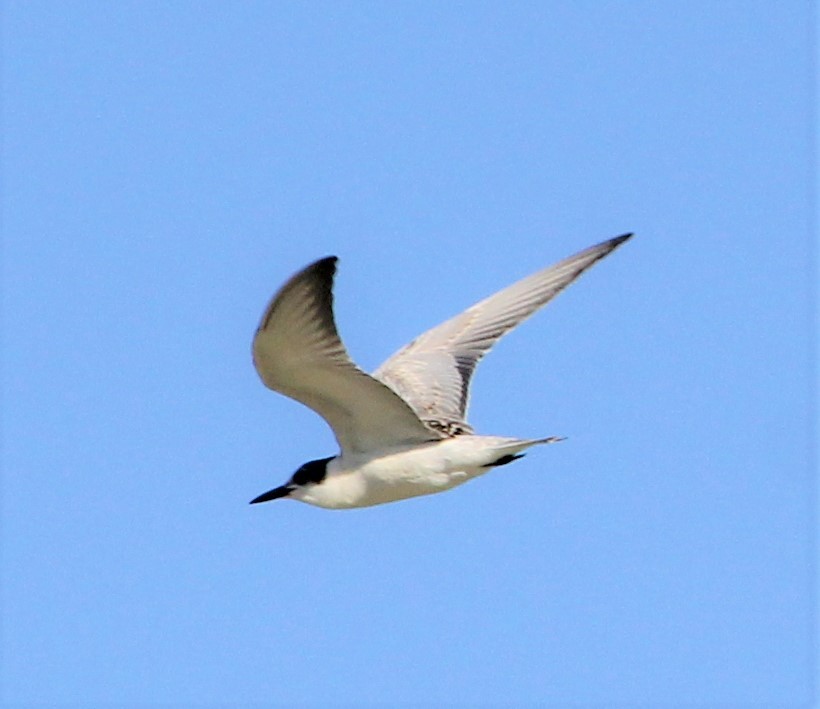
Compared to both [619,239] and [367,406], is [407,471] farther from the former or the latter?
[619,239]

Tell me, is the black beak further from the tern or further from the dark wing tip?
the dark wing tip

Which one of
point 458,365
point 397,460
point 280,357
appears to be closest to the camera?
point 280,357

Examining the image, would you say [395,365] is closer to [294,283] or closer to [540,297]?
[540,297]

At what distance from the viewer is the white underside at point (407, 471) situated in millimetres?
10977

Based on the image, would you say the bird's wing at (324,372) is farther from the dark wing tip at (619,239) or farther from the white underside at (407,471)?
the dark wing tip at (619,239)

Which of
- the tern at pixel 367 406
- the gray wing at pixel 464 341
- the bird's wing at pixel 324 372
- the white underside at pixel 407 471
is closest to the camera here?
the bird's wing at pixel 324 372

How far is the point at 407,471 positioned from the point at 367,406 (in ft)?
1.35

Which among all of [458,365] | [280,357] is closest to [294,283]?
[280,357]

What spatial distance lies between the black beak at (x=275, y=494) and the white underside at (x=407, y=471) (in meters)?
0.20

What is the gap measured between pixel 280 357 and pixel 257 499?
60.3 inches

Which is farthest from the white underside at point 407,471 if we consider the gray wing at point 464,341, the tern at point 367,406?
the gray wing at point 464,341

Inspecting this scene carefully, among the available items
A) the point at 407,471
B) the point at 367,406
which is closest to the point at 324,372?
the point at 367,406

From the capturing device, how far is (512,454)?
10.9m

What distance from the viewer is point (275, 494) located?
459 inches
